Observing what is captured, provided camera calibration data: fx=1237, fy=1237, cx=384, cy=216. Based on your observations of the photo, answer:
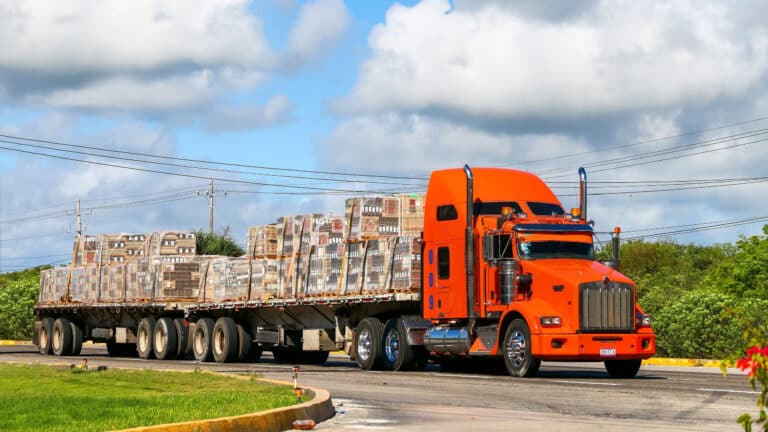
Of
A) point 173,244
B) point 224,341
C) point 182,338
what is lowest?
point 224,341

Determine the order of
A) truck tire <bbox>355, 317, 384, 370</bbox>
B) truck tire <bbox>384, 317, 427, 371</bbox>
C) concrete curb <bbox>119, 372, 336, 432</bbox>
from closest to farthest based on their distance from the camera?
1. concrete curb <bbox>119, 372, 336, 432</bbox>
2. truck tire <bbox>384, 317, 427, 371</bbox>
3. truck tire <bbox>355, 317, 384, 370</bbox>

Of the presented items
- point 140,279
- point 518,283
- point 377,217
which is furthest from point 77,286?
point 518,283

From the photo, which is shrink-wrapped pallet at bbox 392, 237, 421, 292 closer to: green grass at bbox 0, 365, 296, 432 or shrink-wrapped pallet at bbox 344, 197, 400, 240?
shrink-wrapped pallet at bbox 344, 197, 400, 240

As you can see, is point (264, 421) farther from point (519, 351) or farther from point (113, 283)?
point (113, 283)

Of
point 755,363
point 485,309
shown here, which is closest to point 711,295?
point 485,309

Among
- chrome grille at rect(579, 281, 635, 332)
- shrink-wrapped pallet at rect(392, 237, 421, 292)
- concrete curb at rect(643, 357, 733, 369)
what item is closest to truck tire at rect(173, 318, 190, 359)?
shrink-wrapped pallet at rect(392, 237, 421, 292)

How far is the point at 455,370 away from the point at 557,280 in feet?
18.1

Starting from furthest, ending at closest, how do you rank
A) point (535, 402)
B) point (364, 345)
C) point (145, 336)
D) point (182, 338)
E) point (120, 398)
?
point (145, 336), point (182, 338), point (364, 345), point (535, 402), point (120, 398)

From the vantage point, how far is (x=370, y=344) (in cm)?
2678

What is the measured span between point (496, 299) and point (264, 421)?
1067 cm

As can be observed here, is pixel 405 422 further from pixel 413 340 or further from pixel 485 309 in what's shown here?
pixel 413 340

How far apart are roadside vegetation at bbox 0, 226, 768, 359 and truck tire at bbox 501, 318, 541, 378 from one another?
9.76 ft

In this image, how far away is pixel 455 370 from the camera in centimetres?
2711

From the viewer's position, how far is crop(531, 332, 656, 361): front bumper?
2184 cm
